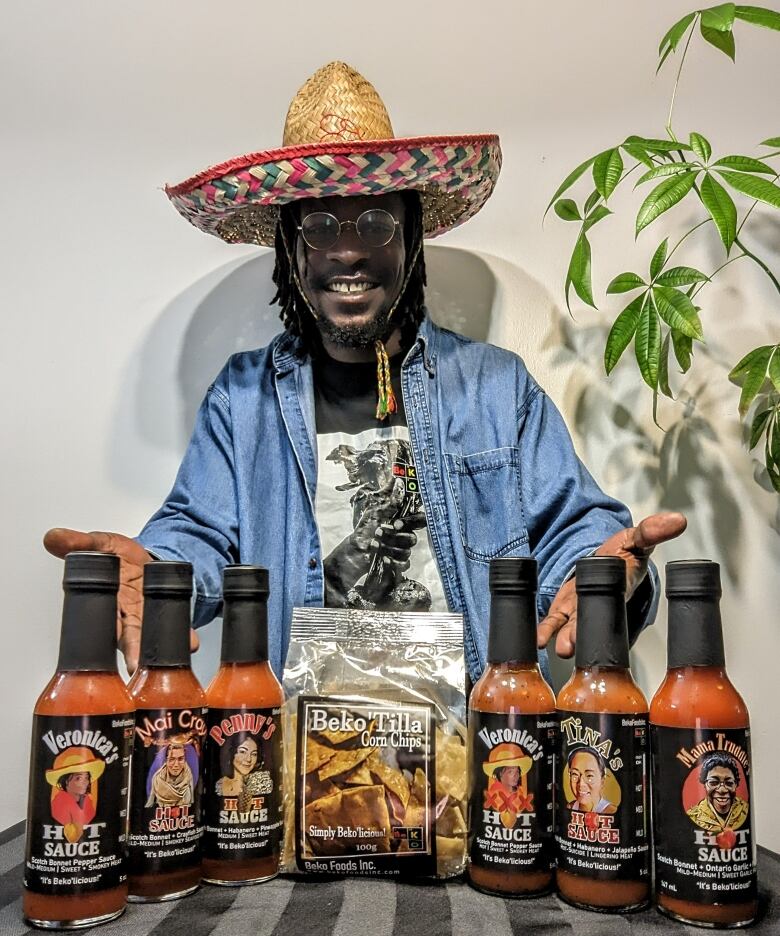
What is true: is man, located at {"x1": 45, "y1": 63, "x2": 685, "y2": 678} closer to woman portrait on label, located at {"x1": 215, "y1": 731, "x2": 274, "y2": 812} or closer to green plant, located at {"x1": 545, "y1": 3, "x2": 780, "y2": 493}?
green plant, located at {"x1": 545, "y1": 3, "x2": 780, "y2": 493}

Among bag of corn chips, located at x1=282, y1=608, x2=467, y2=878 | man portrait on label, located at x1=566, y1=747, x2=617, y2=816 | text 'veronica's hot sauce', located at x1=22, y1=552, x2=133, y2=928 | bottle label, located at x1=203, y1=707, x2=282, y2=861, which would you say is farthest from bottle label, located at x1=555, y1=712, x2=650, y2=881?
text 'veronica's hot sauce', located at x1=22, y1=552, x2=133, y2=928

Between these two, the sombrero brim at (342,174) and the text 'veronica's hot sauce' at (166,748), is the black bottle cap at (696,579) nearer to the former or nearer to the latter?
the text 'veronica's hot sauce' at (166,748)

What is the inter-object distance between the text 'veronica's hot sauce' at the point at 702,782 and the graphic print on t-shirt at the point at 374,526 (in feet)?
2.13

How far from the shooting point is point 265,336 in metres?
1.59

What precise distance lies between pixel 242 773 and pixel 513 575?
27cm

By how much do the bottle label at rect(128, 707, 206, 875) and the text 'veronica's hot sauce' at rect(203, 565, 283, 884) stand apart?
0.02 m

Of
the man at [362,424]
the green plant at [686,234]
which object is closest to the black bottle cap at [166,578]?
the man at [362,424]

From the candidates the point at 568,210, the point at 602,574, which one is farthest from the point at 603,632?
the point at 568,210

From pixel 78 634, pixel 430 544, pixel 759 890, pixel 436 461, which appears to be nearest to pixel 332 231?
pixel 436 461

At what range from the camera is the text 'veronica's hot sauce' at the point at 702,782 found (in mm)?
588

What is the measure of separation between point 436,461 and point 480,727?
0.69 m

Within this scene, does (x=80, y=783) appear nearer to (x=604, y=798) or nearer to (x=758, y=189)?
(x=604, y=798)

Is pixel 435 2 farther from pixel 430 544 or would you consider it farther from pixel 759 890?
pixel 759 890

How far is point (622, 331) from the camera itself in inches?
47.6
